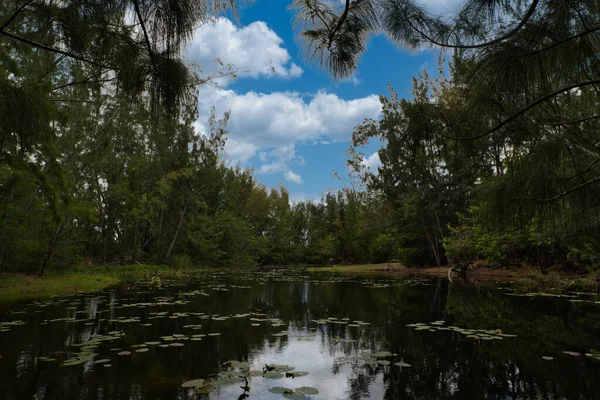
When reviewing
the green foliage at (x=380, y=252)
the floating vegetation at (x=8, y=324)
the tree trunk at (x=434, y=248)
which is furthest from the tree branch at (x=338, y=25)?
the green foliage at (x=380, y=252)

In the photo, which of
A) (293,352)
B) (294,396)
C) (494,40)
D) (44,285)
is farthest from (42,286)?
(494,40)

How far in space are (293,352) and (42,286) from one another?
751 centimetres

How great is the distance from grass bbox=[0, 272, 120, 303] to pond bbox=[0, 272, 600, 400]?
4.71 ft

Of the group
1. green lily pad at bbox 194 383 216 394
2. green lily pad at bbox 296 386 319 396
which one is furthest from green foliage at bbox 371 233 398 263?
green lily pad at bbox 194 383 216 394

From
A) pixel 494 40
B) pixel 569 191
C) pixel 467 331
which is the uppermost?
pixel 494 40

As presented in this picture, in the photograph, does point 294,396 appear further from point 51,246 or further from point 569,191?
point 51,246

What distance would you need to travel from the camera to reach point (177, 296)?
24.8ft

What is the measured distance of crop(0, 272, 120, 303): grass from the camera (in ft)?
23.6

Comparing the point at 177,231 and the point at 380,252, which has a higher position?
the point at 177,231

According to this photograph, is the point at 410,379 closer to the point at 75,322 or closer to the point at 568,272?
the point at 75,322

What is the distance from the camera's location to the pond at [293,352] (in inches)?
99.9

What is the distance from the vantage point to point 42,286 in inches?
326

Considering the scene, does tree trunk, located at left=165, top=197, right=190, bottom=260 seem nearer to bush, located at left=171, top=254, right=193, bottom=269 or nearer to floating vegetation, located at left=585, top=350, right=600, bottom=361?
bush, located at left=171, top=254, right=193, bottom=269

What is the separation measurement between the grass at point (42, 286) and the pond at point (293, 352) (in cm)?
144
